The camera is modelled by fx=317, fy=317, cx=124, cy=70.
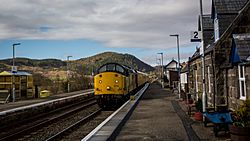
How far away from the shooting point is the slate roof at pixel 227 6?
54.3 ft

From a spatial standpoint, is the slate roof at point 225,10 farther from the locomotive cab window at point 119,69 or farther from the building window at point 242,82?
the locomotive cab window at point 119,69

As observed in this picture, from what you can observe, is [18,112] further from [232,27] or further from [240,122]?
[240,122]

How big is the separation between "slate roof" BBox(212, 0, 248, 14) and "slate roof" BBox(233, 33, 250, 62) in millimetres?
4395

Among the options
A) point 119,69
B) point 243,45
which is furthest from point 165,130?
point 119,69

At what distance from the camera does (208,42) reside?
68.0 feet

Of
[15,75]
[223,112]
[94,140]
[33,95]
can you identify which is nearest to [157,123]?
[223,112]

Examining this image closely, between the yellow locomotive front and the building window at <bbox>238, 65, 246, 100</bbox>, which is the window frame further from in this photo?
the yellow locomotive front

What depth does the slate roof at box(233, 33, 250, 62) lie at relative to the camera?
11.3m

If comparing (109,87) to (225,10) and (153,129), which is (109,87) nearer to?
(225,10)

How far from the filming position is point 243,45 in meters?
11.9

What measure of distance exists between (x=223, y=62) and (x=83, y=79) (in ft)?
152

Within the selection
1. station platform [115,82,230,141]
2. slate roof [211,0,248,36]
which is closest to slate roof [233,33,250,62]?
station platform [115,82,230,141]

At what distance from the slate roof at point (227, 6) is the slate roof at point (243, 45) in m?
4.39

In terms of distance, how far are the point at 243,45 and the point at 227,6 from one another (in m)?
5.65
